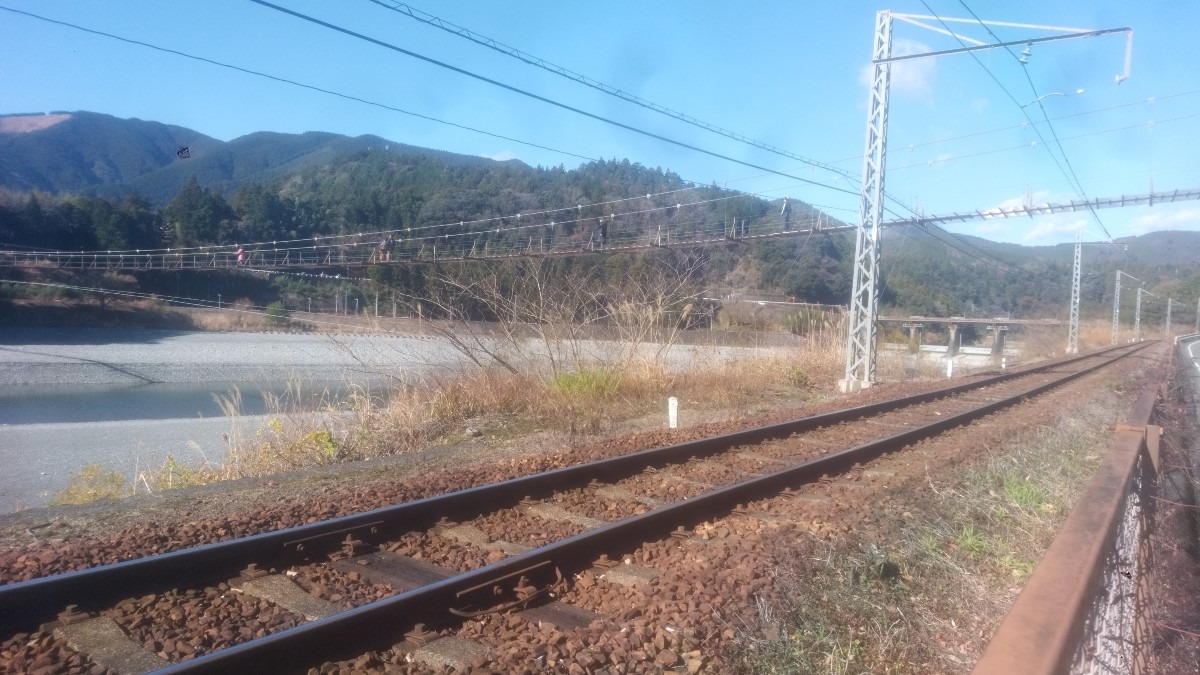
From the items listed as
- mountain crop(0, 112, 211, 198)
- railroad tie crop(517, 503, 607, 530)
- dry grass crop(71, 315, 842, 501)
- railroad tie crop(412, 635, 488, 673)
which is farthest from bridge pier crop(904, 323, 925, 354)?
railroad tie crop(412, 635, 488, 673)

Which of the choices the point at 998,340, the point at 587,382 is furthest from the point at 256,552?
the point at 998,340

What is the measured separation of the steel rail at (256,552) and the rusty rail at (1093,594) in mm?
4330

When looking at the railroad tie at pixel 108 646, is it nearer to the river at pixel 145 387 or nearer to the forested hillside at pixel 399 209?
the river at pixel 145 387

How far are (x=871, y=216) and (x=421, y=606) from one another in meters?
15.7

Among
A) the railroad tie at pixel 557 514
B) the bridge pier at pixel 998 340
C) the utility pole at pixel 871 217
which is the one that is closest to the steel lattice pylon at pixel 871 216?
the utility pole at pixel 871 217

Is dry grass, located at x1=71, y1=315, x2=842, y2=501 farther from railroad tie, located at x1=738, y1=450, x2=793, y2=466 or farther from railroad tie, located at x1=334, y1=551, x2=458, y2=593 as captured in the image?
railroad tie, located at x1=334, y1=551, x2=458, y2=593

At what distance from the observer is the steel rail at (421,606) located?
3457 millimetres

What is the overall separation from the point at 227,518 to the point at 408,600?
285 centimetres

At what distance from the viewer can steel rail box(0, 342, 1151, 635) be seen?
4.11 meters

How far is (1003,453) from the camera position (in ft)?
32.1

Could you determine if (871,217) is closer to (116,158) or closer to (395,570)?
(395,570)

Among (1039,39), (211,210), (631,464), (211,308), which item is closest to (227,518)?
(631,464)

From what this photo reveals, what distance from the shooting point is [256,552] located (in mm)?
5043

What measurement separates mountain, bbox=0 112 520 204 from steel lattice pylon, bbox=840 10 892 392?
21634 millimetres
